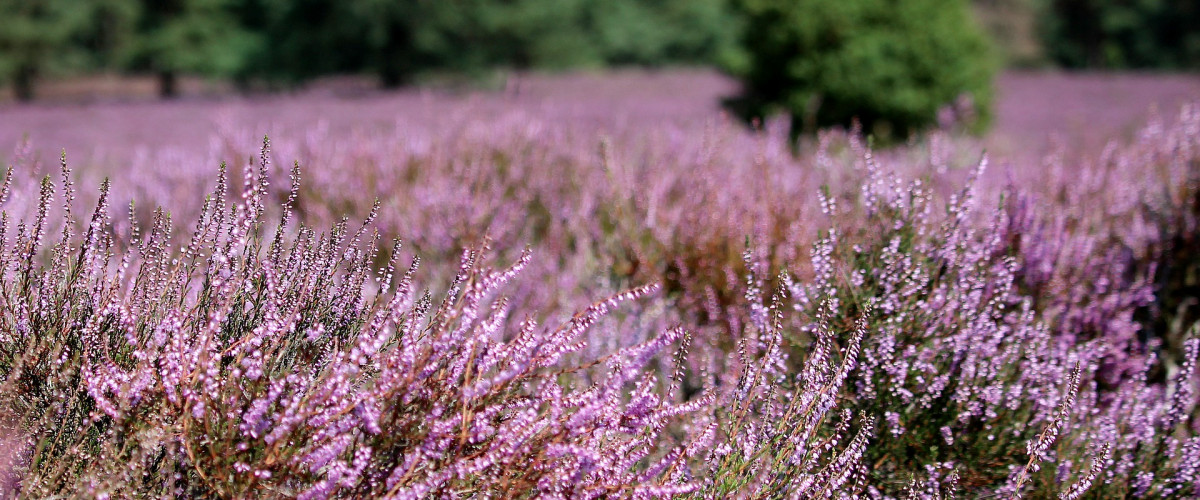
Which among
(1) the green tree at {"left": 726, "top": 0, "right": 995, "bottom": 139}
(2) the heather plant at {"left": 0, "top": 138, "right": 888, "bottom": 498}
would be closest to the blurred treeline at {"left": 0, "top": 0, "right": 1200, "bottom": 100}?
(1) the green tree at {"left": 726, "top": 0, "right": 995, "bottom": 139}

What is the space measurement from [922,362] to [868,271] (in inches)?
11.7

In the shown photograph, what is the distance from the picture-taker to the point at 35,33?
2267 cm

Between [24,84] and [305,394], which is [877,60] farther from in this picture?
[24,84]

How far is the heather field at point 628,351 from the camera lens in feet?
5.67

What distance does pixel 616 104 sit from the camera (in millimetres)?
13945

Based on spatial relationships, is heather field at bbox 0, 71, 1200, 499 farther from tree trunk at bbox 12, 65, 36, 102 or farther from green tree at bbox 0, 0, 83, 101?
tree trunk at bbox 12, 65, 36, 102

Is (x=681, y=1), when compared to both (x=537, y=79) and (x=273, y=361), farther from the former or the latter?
(x=273, y=361)

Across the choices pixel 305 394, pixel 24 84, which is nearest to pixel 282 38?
pixel 24 84

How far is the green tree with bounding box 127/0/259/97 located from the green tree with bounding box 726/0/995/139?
20684 mm

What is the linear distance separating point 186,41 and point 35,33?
367cm

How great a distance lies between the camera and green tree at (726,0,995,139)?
8.29 m

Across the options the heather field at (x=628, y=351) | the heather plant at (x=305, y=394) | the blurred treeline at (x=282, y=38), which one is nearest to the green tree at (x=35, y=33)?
the blurred treeline at (x=282, y=38)

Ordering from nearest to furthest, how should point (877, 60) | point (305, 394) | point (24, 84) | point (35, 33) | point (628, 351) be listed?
point (305, 394) < point (628, 351) < point (877, 60) < point (35, 33) < point (24, 84)

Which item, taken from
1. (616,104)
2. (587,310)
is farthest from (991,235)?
(616,104)
